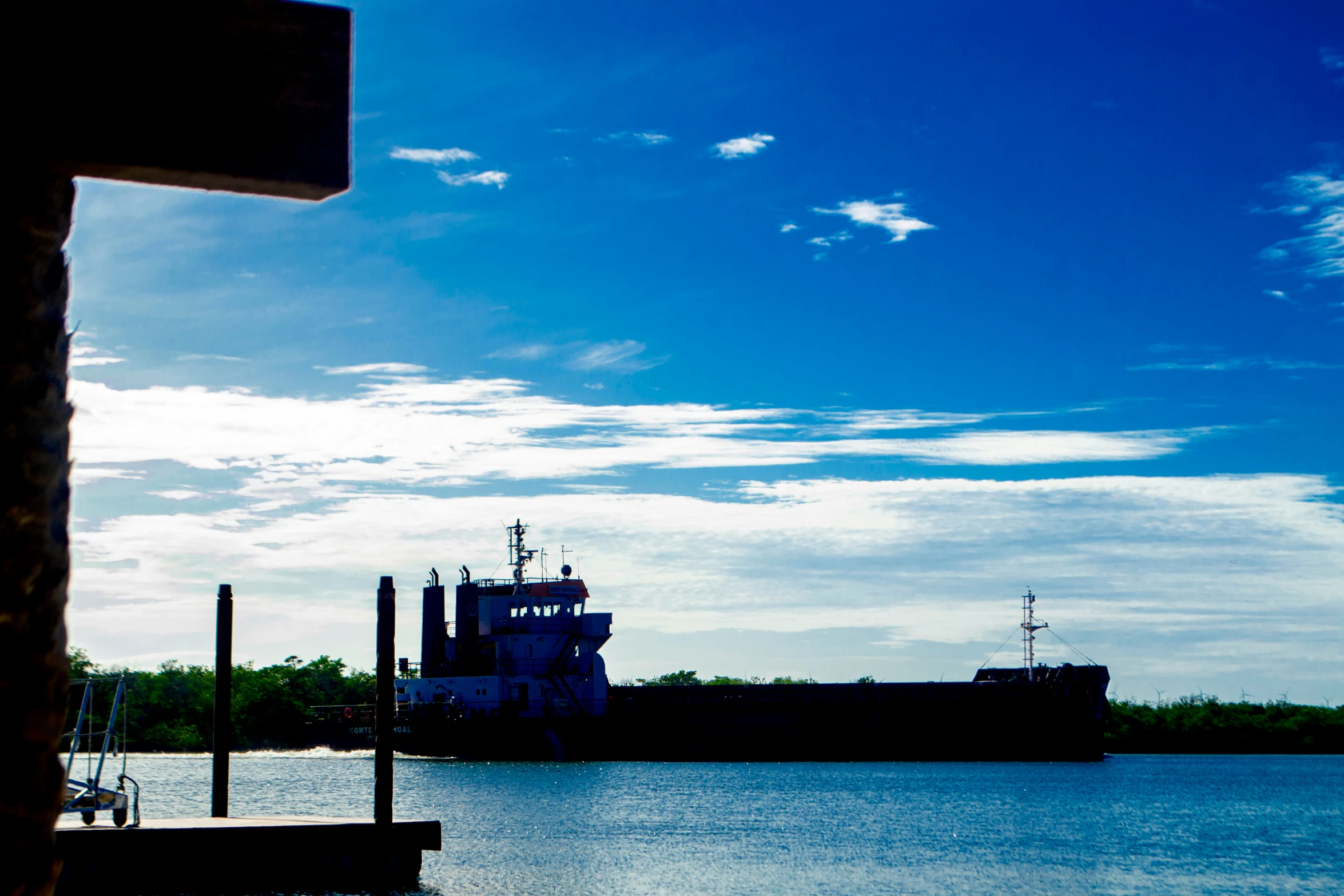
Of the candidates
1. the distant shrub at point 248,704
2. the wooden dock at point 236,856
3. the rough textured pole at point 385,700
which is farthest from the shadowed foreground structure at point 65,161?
the distant shrub at point 248,704

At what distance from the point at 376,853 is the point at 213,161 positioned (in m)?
16.4

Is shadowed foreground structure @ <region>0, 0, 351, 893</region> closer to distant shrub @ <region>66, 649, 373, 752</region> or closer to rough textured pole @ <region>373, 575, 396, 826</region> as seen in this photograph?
rough textured pole @ <region>373, 575, 396, 826</region>

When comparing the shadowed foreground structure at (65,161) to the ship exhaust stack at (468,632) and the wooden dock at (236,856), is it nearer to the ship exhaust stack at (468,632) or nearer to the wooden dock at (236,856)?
the wooden dock at (236,856)

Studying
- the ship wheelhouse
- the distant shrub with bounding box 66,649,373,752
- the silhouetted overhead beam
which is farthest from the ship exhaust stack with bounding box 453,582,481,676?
the silhouetted overhead beam

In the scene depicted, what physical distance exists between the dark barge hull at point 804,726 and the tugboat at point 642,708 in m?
0.06

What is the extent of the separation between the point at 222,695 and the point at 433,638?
1612 inches

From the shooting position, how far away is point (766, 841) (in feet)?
109

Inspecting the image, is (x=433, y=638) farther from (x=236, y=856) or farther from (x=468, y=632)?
(x=236, y=856)

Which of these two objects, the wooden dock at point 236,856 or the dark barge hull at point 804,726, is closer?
the wooden dock at point 236,856

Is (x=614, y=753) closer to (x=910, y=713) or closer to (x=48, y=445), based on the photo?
(x=910, y=713)

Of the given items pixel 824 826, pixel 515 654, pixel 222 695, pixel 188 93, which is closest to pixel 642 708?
pixel 515 654

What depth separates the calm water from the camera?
27.4m

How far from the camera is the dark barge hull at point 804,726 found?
5809 centimetres

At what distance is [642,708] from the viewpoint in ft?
194
